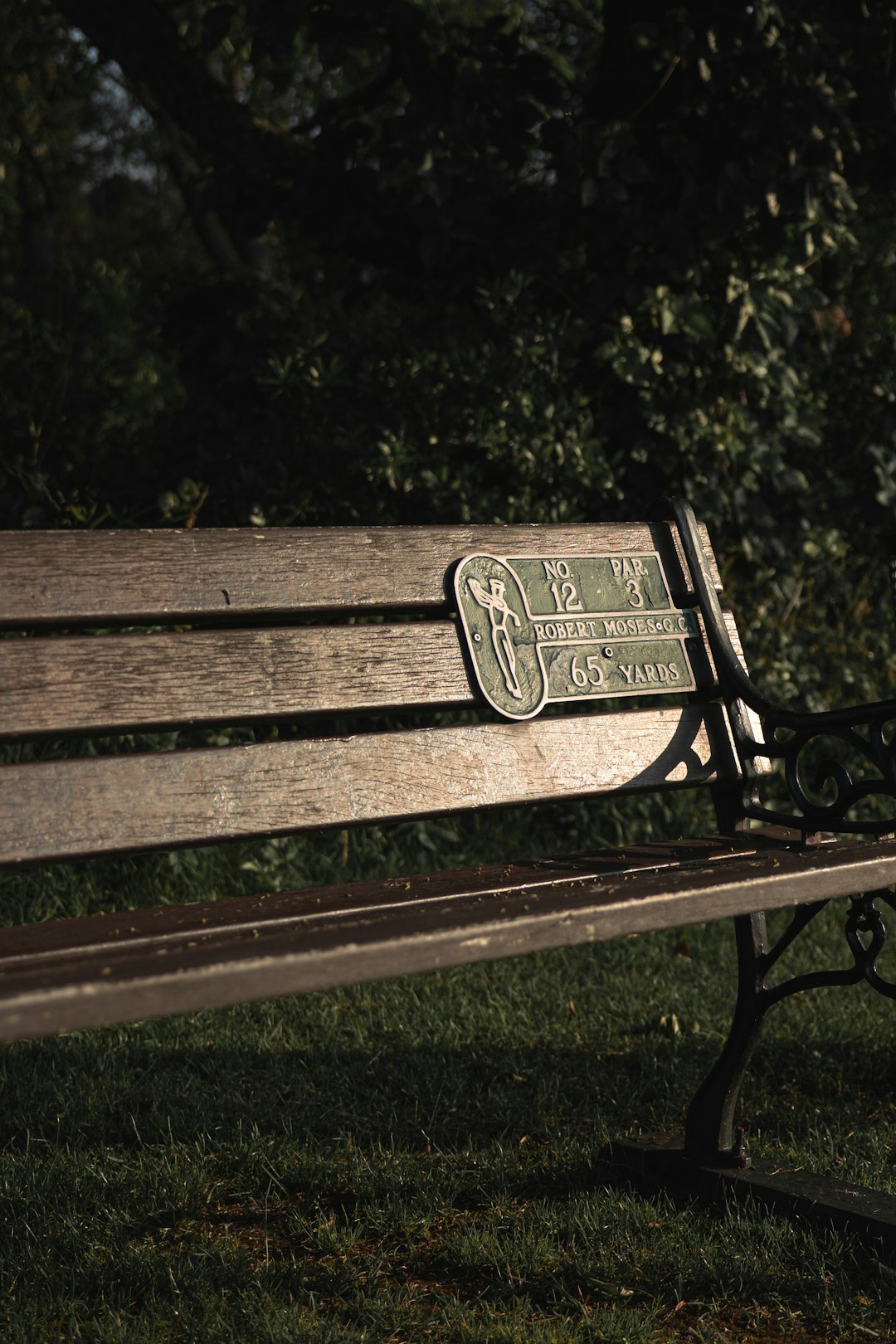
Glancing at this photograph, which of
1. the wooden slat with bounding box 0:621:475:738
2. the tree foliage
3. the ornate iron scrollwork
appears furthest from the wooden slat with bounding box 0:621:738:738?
the tree foliage

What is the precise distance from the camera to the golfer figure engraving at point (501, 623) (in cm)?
264

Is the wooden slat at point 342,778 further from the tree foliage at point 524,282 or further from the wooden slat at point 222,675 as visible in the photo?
the tree foliage at point 524,282

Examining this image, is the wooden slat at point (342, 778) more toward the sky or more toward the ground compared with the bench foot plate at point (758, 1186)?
more toward the sky

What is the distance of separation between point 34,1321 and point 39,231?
964cm

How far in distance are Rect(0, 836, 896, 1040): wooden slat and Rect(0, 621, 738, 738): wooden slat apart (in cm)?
31

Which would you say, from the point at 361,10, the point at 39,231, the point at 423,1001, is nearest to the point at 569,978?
the point at 423,1001

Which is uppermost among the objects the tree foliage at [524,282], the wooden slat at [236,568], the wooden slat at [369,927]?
the tree foliage at [524,282]

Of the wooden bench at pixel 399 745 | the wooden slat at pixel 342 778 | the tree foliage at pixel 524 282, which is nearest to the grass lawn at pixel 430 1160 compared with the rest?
the wooden bench at pixel 399 745

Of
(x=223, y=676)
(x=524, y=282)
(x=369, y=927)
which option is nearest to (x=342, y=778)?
(x=223, y=676)

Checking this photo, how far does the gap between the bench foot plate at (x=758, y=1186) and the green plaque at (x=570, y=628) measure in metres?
0.86

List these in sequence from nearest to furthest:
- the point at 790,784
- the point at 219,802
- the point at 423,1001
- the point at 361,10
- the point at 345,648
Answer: the point at 219,802, the point at 345,648, the point at 790,784, the point at 423,1001, the point at 361,10

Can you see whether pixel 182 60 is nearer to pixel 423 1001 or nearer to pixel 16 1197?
pixel 423 1001

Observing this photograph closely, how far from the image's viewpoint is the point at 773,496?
18.5ft

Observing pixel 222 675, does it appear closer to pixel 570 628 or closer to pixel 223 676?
pixel 223 676
